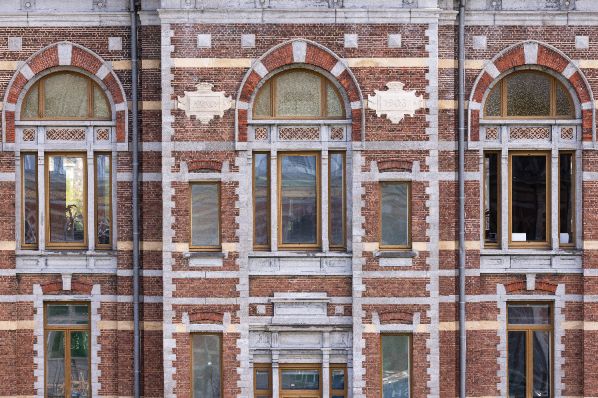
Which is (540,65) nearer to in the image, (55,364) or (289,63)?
(289,63)

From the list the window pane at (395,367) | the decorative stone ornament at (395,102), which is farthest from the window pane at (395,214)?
the window pane at (395,367)

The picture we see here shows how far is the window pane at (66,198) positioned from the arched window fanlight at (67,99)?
94 centimetres

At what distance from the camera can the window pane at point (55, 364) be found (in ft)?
64.2

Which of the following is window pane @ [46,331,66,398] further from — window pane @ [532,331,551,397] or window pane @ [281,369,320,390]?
window pane @ [532,331,551,397]

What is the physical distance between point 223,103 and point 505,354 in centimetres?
793

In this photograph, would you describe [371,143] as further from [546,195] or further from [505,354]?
[505,354]

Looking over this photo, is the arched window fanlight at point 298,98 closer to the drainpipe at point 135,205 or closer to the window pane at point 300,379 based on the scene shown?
the drainpipe at point 135,205

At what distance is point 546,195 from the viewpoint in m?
19.5

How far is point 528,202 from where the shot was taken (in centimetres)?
1948

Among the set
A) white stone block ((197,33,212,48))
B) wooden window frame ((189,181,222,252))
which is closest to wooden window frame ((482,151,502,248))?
wooden window frame ((189,181,222,252))

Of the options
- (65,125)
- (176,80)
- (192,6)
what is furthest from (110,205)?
(192,6)

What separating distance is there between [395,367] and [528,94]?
6412mm

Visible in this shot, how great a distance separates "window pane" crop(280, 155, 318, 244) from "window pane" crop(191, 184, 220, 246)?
54.8 inches

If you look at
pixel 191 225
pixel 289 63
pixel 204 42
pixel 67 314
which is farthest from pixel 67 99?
pixel 289 63
